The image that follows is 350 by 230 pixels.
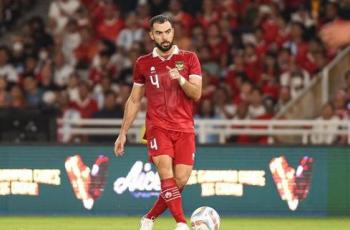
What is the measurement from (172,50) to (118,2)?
1198cm

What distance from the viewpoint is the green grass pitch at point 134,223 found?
1600 centimetres

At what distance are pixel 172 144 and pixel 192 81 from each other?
2.33 feet

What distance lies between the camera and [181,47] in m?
22.6

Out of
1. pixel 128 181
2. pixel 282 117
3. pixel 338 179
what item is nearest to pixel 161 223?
pixel 128 181

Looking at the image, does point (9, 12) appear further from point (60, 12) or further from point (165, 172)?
point (165, 172)

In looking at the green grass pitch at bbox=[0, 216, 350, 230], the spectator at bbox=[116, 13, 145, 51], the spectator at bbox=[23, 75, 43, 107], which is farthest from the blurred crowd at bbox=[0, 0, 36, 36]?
the green grass pitch at bbox=[0, 216, 350, 230]

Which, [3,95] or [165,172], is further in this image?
[3,95]

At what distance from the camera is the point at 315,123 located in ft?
64.1

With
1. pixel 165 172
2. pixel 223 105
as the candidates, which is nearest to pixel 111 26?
pixel 223 105

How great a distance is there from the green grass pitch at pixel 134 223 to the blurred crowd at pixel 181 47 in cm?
397

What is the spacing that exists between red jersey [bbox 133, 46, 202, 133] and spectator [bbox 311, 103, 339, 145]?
237 inches

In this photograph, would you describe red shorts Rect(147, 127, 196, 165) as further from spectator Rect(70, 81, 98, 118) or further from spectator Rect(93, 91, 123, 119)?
spectator Rect(70, 81, 98, 118)

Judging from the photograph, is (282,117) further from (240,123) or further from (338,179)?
(338,179)

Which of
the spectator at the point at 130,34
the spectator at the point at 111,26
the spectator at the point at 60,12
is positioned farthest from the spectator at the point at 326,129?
the spectator at the point at 60,12
